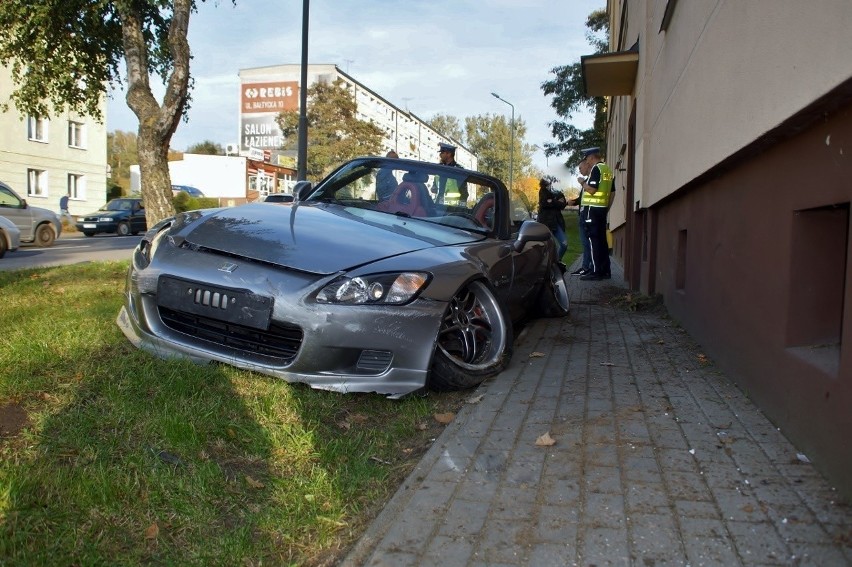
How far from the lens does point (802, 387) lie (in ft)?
9.80

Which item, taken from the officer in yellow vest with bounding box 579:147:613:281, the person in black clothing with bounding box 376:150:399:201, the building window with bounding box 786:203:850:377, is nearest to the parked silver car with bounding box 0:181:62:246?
the officer in yellow vest with bounding box 579:147:613:281

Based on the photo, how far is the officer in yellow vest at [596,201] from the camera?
405 inches

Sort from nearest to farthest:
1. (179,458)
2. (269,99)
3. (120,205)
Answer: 1. (179,458)
2. (120,205)
3. (269,99)

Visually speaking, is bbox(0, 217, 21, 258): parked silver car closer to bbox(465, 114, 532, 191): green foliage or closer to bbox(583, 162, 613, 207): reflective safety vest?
bbox(583, 162, 613, 207): reflective safety vest

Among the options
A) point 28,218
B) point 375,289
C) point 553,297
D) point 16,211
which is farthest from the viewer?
point 28,218

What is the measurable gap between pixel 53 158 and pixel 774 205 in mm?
38487

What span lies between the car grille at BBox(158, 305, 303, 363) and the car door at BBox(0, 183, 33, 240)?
14.5 m

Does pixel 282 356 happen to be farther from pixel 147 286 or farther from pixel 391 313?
pixel 147 286

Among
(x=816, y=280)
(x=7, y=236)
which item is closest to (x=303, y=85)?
(x=7, y=236)

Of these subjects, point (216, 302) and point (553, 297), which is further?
point (553, 297)

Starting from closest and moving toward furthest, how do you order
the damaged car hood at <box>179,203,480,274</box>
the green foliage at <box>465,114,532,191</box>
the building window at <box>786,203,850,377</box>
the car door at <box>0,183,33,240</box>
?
the building window at <box>786,203,850,377</box> → the damaged car hood at <box>179,203,480,274</box> → the car door at <box>0,183,33,240</box> → the green foliage at <box>465,114,532,191</box>

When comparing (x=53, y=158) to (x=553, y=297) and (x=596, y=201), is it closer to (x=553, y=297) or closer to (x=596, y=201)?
(x=596, y=201)

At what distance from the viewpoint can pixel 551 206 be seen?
1234 centimetres

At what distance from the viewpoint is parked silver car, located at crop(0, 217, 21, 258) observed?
45.4 feet
